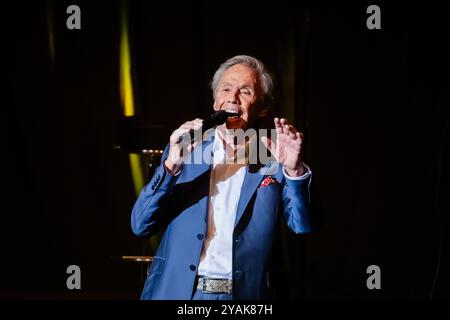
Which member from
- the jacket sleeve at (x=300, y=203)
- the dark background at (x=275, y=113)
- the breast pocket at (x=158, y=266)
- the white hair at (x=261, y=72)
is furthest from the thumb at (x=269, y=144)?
the dark background at (x=275, y=113)

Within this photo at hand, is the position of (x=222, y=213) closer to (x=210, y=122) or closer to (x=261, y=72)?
(x=210, y=122)

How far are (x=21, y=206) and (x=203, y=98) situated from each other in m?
1.47

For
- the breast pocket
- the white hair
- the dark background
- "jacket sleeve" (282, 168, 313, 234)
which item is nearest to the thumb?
"jacket sleeve" (282, 168, 313, 234)

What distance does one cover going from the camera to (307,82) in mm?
3107

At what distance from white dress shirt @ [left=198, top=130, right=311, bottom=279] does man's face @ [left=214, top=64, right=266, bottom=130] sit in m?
0.11

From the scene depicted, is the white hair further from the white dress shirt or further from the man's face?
the white dress shirt

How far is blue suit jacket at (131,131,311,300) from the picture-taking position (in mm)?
1393

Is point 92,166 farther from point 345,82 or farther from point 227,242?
point 227,242

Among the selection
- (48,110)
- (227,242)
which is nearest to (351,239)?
(227,242)

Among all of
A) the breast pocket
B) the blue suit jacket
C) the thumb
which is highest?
the thumb

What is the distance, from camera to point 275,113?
9.90 ft

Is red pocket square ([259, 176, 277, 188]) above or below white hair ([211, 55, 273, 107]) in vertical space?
below

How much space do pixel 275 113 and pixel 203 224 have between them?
5.58 ft

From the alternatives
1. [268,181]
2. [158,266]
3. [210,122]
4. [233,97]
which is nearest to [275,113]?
[233,97]
